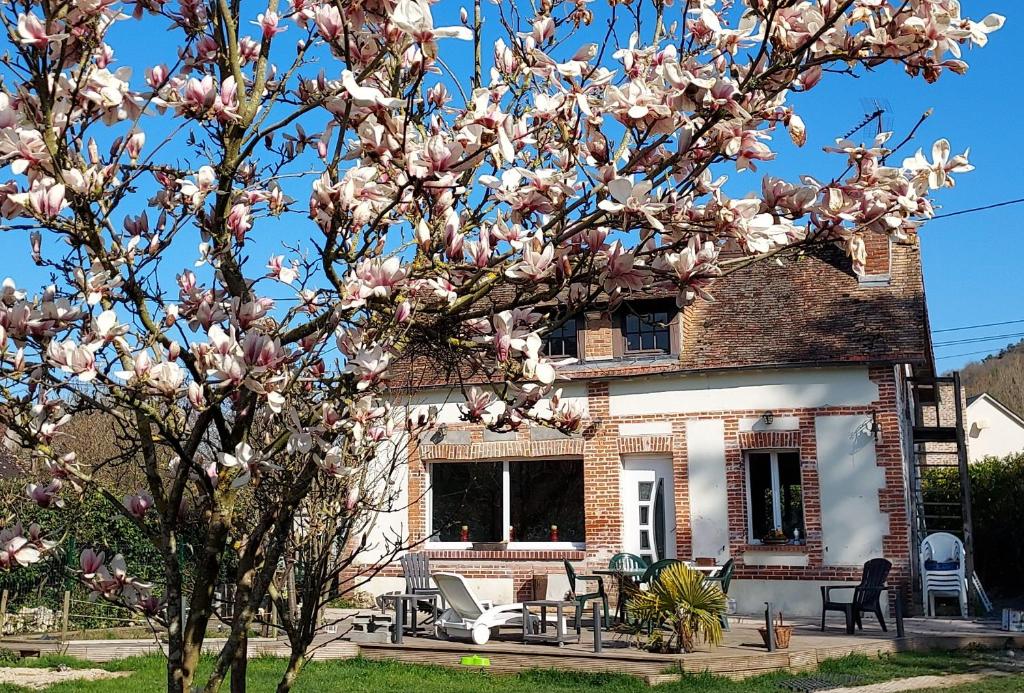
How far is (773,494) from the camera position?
15.1 meters

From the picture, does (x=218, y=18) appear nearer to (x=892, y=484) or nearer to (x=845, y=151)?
(x=845, y=151)

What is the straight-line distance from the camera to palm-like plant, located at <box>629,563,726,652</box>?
10.6 meters

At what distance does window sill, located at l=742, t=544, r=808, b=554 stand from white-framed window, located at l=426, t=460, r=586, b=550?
272cm

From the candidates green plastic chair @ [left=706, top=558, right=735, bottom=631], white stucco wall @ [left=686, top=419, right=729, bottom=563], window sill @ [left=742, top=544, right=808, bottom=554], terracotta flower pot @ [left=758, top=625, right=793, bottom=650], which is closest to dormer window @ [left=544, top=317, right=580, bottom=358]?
white stucco wall @ [left=686, top=419, right=729, bottom=563]

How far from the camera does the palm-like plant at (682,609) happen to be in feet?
34.7

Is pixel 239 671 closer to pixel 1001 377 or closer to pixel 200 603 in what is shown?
pixel 200 603

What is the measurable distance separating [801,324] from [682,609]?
6.53 m

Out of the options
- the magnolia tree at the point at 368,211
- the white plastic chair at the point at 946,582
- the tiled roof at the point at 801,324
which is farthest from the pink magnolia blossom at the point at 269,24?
the white plastic chair at the point at 946,582

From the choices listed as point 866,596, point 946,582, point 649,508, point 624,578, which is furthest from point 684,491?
point 946,582

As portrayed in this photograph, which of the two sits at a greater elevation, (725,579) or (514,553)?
(514,553)

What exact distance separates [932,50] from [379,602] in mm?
13796

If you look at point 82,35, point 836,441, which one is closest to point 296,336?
point 82,35

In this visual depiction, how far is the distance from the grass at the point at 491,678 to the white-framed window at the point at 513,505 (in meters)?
5.51

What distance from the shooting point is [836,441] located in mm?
14516
